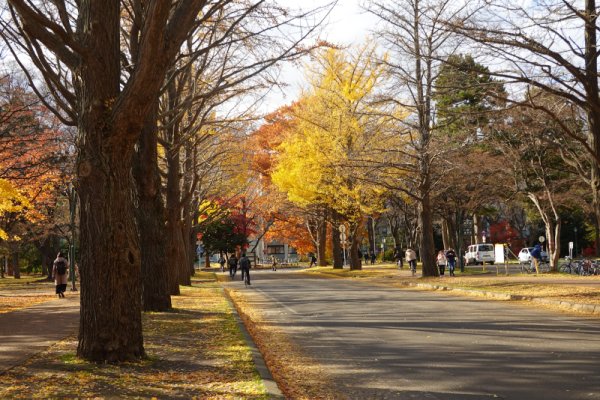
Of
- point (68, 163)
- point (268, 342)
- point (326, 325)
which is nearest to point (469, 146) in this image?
point (68, 163)

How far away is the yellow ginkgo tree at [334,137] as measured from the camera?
→ 36.4 m

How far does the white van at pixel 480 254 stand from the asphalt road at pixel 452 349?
3546 centimetres

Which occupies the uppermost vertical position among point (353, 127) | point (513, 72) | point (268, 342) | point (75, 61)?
point (353, 127)

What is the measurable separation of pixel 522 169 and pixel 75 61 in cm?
2859

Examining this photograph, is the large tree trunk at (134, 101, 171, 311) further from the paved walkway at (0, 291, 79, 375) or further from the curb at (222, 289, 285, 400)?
the curb at (222, 289, 285, 400)

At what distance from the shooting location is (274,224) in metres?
66.4

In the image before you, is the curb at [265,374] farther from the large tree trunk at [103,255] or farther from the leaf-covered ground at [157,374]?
the large tree trunk at [103,255]

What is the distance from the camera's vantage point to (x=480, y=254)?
52.8m

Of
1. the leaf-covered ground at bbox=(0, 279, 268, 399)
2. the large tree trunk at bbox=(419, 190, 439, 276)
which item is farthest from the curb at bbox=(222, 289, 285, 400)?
the large tree trunk at bbox=(419, 190, 439, 276)

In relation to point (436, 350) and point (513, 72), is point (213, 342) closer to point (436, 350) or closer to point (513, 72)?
point (436, 350)

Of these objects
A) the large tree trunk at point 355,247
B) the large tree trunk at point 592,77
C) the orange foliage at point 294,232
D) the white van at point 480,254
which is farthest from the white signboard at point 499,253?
the orange foliage at point 294,232

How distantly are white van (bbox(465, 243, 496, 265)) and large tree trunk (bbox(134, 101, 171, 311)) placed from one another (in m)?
38.1

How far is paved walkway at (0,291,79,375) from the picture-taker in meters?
9.23

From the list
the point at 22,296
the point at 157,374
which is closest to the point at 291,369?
the point at 157,374
